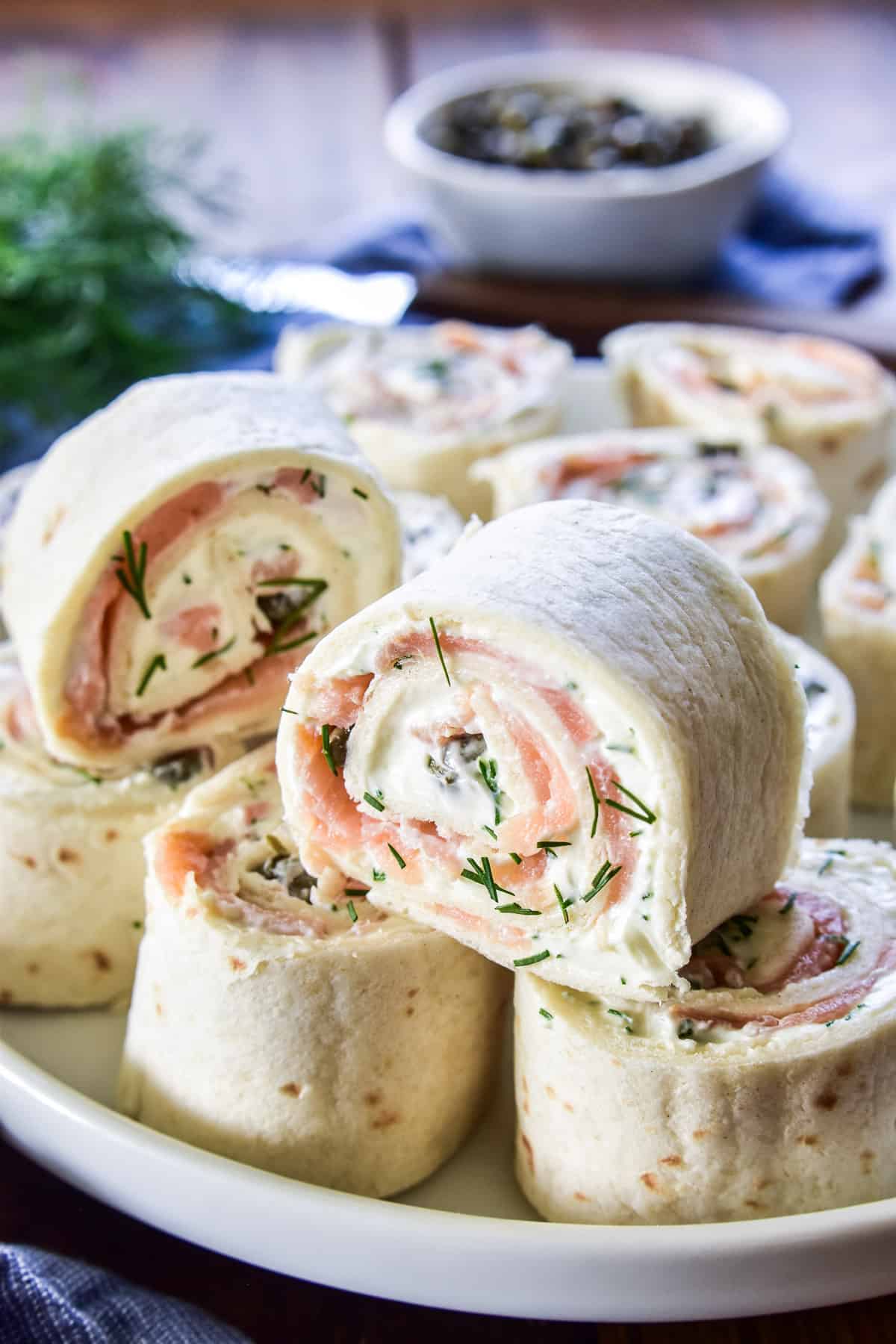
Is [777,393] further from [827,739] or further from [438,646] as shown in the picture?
[438,646]

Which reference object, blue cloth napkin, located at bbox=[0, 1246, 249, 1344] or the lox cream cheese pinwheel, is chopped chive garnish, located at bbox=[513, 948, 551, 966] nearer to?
the lox cream cheese pinwheel

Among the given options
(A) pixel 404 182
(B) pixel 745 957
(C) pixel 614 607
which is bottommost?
(A) pixel 404 182

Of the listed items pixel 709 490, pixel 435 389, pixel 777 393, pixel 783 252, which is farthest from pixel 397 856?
pixel 783 252

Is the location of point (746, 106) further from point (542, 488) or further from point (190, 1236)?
point (190, 1236)

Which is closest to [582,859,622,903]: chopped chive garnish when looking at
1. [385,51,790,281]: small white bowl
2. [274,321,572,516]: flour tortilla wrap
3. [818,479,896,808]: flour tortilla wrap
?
[818,479,896,808]: flour tortilla wrap

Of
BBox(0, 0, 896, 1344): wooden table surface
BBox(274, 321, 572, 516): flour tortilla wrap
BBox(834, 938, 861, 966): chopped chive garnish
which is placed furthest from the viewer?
BBox(0, 0, 896, 1344): wooden table surface

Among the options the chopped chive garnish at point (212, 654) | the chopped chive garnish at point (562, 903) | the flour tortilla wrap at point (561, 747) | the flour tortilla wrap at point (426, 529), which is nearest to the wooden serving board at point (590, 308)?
the flour tortilla wrap at point (426, 529)

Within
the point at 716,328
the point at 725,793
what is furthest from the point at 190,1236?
the point at 716,328

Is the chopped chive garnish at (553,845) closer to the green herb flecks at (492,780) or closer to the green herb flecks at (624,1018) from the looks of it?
the green herb flecks at (492,780)
